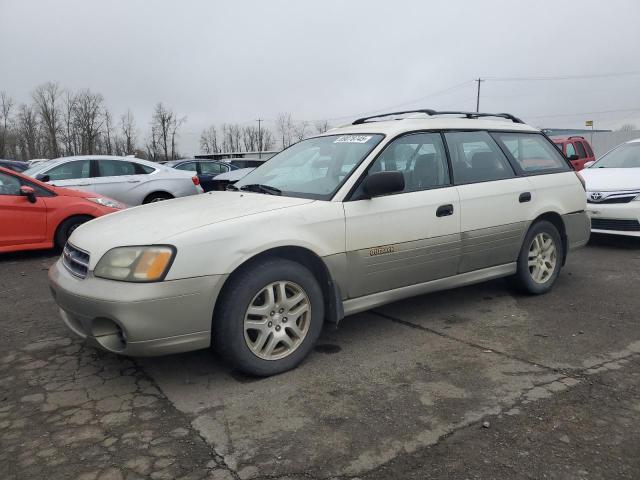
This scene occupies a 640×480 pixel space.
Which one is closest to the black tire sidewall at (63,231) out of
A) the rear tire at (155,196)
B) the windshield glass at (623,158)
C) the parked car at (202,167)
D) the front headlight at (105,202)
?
the front headlight at (105,202)

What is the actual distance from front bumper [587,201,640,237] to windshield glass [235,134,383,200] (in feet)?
15.0

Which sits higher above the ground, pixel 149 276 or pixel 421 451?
pixel 149 276

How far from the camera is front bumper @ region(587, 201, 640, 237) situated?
286 inches

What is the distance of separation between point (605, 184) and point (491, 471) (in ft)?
21.5

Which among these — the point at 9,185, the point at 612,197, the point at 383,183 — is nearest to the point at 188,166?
the point at 9,185

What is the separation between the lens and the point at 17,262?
715 cm

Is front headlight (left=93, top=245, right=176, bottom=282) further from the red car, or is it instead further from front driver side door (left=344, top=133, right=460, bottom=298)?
the red car

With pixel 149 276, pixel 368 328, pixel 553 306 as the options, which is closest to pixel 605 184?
pixel 553 306

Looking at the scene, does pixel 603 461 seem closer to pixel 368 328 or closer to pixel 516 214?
pixel 368 328

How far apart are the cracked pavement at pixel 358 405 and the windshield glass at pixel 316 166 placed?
119cm

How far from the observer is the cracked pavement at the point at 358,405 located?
97.0 inches

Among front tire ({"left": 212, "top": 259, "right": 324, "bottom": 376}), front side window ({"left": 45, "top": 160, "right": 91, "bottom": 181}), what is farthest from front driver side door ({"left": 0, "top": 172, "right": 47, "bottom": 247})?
front tire ({"left": 212, "top": 259, "right": 324, "bottom": 376})

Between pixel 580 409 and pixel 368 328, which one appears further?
pixel 368 328

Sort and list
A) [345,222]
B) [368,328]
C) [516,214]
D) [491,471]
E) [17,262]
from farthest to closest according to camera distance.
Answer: [17,262]
[516,214]
[368,328]
[345,222]
[491,471]
